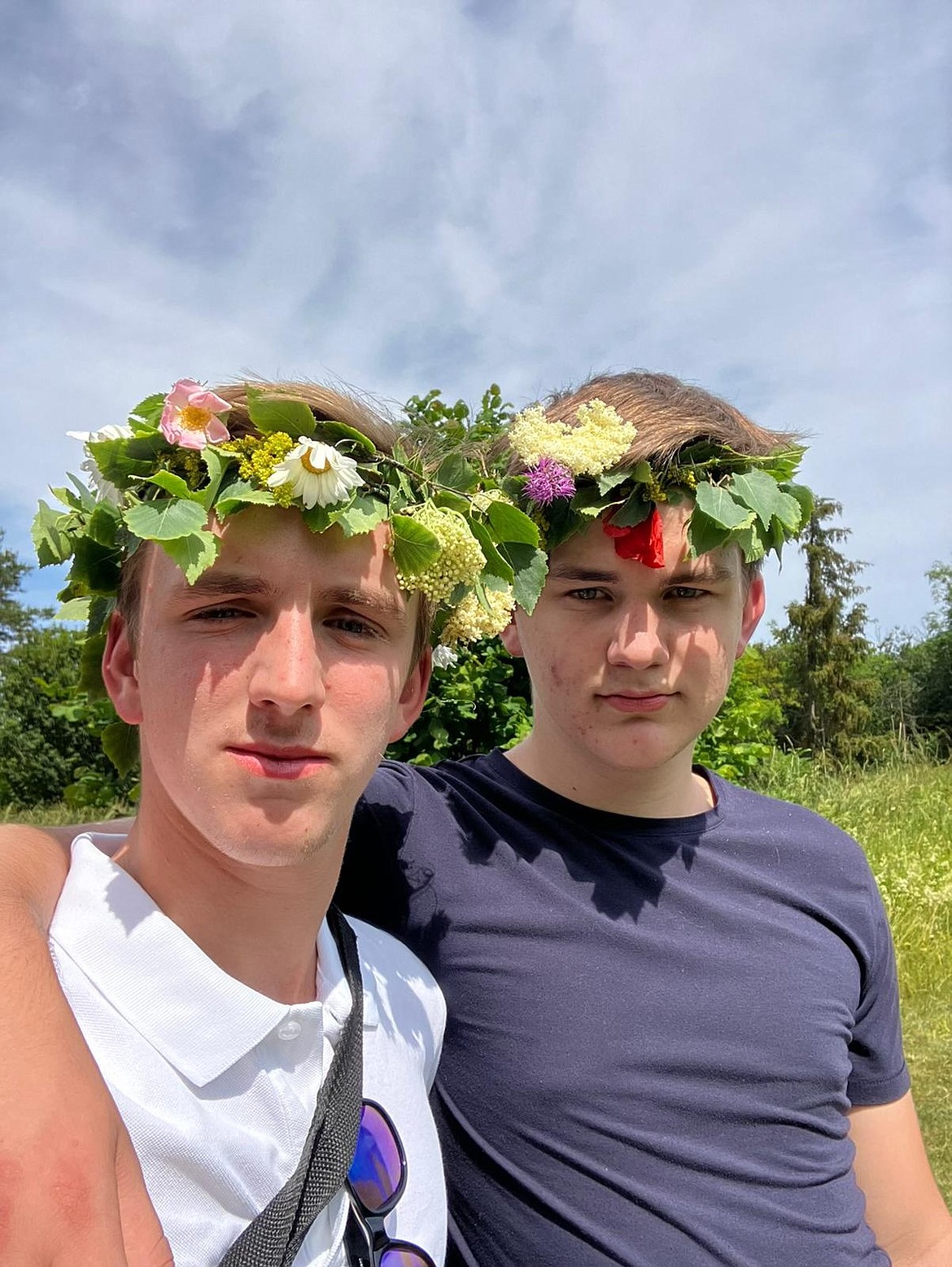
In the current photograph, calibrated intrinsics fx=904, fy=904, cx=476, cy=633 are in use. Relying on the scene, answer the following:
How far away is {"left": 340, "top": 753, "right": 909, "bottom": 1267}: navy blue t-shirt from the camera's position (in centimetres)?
194

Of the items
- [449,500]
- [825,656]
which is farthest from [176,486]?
[825,656]

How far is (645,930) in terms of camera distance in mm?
2166

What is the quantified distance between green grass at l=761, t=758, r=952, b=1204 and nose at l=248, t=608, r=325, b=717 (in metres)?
4.69

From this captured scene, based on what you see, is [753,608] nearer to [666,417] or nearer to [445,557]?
[666,417]

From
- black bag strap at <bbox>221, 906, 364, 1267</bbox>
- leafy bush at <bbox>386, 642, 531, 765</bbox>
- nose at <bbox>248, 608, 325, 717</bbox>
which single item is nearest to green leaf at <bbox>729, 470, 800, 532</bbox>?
nose at <bbox>248, 608, 325, 717</bbox>

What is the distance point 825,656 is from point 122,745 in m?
32.1

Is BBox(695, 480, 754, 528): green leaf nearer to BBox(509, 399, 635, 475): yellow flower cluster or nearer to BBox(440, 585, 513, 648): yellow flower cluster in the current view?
BBox(509, 399, 635, 475): yellow flower cluster

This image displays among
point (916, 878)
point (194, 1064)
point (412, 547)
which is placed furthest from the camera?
point (916, 878)

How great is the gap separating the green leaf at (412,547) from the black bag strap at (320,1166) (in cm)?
84

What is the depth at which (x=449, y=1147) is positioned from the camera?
6.85 feet

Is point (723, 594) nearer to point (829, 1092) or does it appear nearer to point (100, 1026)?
point (829, 1092)

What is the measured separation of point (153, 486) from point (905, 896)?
6.69 m

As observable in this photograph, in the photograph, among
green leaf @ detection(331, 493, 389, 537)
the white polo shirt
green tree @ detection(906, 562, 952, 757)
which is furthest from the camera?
green tree @ detection(906, 562, 952, 757)

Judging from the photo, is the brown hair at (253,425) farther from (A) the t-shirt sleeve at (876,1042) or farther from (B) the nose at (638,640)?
(A) the t-shirt sleeve at (876,1042)
